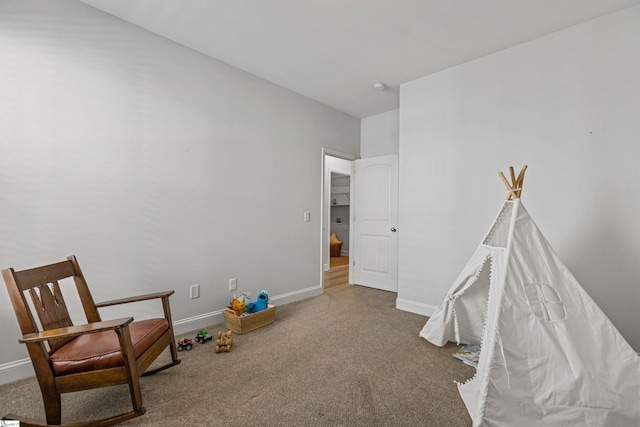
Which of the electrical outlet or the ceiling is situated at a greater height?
the ceiling

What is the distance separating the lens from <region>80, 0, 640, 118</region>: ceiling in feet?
7.16

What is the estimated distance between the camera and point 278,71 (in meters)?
3.18

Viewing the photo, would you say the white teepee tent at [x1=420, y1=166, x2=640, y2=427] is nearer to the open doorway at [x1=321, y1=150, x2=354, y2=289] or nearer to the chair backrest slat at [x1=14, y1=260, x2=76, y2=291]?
the chair backrest slat at [x1=14, y1=260, x2=76, y2=291]

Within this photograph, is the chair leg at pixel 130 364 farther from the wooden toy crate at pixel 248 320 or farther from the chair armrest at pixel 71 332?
the wooden toy crate at pixel 248 320

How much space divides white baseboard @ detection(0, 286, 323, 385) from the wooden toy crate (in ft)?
0.55

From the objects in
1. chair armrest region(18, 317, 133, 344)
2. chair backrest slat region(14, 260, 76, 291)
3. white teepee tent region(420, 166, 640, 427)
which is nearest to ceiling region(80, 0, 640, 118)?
white teepee tent region(420, 166, 640, 427)

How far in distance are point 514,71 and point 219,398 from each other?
3.56 metres

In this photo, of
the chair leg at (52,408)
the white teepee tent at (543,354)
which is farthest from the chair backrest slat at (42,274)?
Result: the white teepee tent at (543,354)

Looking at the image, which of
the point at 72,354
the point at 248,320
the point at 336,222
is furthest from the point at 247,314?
the point at 336,222

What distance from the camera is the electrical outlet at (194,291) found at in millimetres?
2785

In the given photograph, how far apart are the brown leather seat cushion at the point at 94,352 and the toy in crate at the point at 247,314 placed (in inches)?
39.9

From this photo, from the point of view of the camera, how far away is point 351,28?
244 cm

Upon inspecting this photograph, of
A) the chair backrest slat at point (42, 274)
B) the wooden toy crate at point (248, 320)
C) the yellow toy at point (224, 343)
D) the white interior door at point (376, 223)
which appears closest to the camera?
the chair backrest slat at point (42, 274)

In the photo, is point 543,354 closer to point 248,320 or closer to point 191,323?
point 248,320
